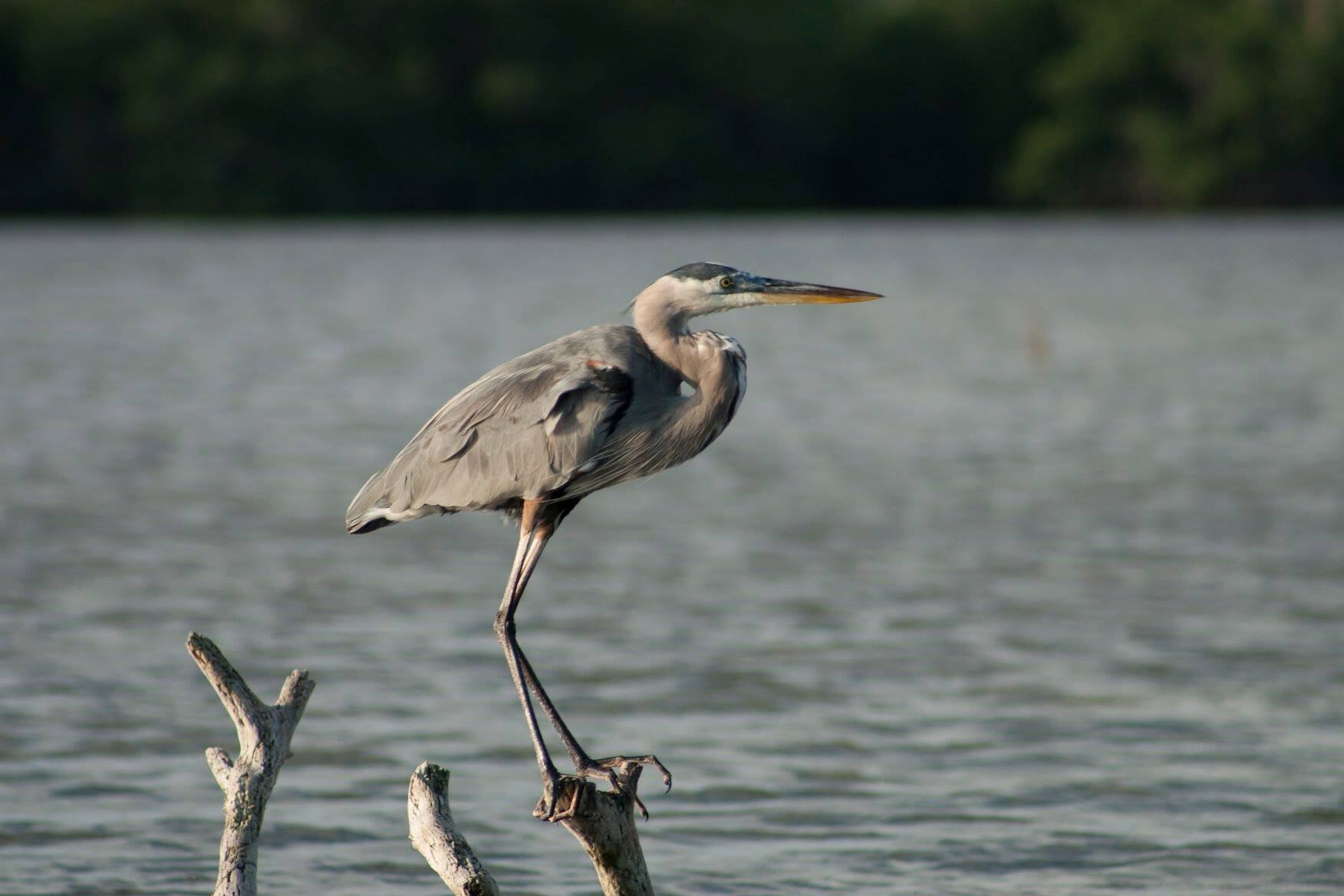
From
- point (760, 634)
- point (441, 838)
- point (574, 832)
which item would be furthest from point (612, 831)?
point (760, 634)

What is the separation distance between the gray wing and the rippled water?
1.79 m

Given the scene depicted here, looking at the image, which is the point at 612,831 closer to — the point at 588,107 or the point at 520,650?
the point at 520,650

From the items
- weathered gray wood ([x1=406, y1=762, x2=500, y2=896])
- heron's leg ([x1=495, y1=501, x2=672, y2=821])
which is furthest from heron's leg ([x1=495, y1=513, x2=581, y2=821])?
weathered gray wood ([x1=406, y1=762, x2=500, y2=896])

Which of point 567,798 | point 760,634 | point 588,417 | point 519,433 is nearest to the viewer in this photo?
point 567,798

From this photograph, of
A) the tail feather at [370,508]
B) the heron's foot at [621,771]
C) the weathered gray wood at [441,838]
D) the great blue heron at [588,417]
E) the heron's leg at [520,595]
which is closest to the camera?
the weathered gray wood at [441,838]

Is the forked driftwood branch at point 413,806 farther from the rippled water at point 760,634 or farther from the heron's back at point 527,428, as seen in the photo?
the rippled water at point 760,634

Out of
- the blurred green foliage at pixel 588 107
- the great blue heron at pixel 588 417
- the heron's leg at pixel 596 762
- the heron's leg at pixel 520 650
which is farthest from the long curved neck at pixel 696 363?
the blurred green foliage at pixel 588 107

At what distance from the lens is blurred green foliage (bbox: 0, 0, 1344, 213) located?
234 feet

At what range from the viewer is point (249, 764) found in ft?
15.7

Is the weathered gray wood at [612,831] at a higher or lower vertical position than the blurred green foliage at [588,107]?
lower

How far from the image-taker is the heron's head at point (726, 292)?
5094 mm

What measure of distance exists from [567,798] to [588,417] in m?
0.94

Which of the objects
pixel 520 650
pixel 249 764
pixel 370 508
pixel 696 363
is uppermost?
pixel 696 363

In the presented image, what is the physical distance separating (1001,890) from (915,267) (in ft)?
142
